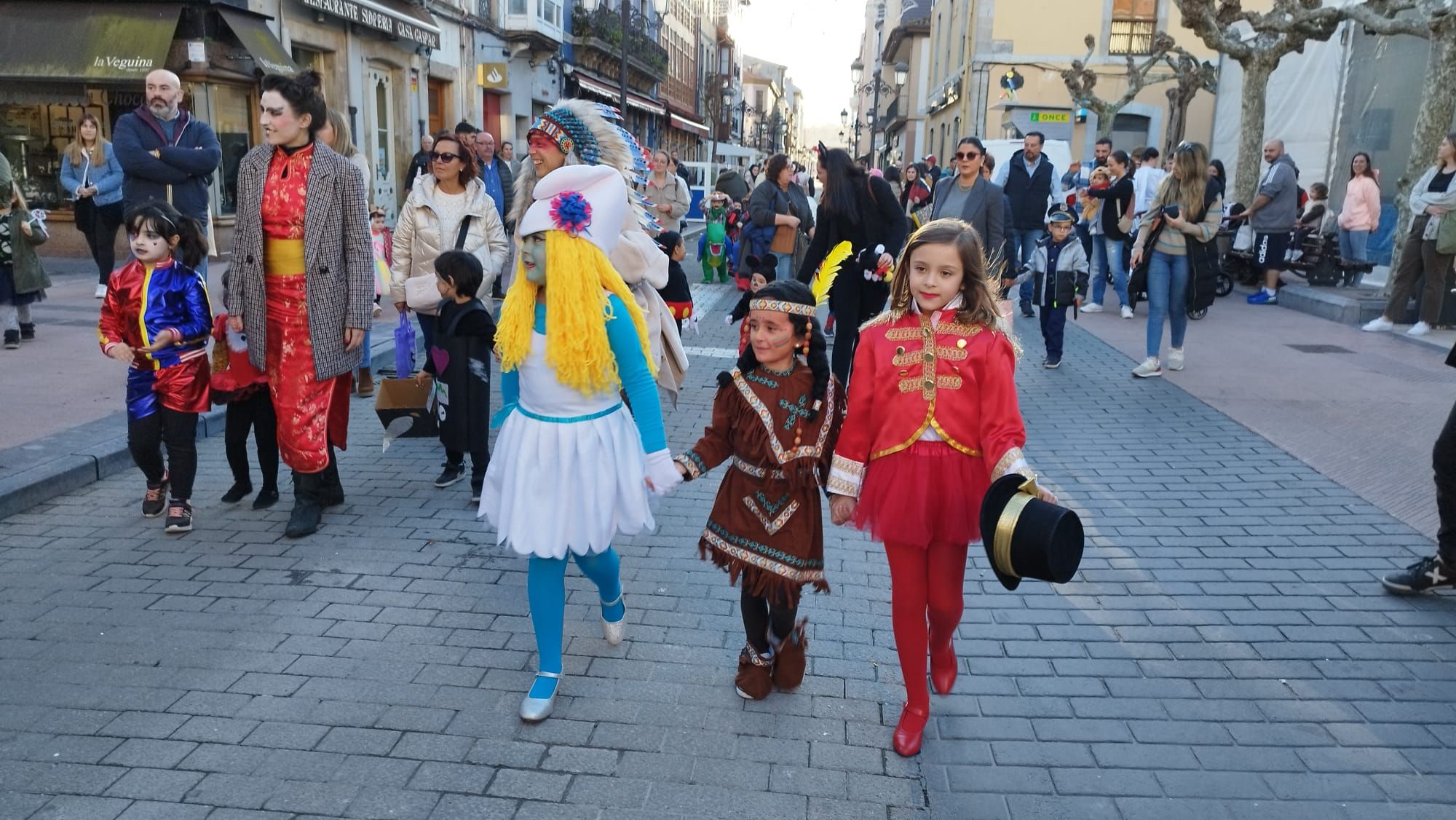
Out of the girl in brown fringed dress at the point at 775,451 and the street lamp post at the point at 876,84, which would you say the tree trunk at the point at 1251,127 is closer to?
the girl in brown fringed dress at the point at 775,451

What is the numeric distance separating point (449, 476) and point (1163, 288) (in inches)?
239

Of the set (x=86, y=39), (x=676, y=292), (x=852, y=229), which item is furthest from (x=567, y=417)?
(x=86, y=39)

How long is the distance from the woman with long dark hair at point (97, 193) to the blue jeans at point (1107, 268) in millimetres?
10737

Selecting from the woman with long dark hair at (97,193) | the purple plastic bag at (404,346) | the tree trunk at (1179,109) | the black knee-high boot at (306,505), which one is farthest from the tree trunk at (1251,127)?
the black knee-high boot at (306,505)

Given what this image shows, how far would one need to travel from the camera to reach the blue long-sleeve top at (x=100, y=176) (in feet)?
33.2

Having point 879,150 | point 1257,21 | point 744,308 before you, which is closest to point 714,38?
point 879,150

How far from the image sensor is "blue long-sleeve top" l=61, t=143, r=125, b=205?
10125 mm

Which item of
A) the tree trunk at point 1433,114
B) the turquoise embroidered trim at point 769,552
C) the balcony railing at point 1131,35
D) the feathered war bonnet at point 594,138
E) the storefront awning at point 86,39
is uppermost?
the balcony railing at point 1131,35

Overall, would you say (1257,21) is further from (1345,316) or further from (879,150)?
(879,150)

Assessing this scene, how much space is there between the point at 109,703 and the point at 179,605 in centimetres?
80

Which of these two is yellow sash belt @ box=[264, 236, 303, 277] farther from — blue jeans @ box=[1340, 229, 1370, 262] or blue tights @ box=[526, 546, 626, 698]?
blue jeans @ box=[1340, 229, 1370, 262]

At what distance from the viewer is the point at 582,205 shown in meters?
3.26

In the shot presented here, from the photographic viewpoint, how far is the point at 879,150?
3054 inches

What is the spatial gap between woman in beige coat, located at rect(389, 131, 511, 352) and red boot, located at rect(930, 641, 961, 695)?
3498 millimetres
